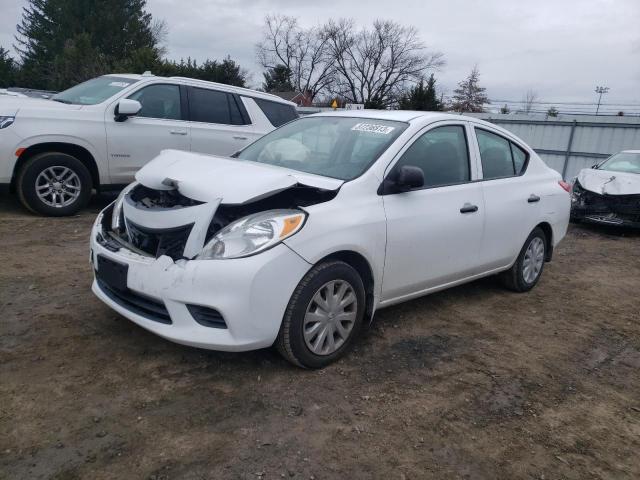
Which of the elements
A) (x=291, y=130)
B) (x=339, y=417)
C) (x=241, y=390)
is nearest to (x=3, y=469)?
(x=241, y=390)

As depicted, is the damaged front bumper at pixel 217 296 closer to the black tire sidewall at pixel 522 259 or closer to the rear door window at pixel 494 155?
the rear door window at pixel 494 155

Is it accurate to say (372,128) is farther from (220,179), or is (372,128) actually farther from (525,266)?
(525,266)

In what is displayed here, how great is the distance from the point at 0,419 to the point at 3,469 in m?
0.40

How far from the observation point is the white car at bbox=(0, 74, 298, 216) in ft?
20.5

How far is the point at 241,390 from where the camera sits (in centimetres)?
304

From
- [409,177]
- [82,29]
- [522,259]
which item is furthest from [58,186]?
[82,29]

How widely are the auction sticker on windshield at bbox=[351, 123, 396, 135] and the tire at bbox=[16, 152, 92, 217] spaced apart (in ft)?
13.4

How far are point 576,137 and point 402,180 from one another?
13307 mm

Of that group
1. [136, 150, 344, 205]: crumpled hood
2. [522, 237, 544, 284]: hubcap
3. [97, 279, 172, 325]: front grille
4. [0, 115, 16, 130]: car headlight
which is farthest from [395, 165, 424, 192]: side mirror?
[0, 115, 16, 130]: car headlight

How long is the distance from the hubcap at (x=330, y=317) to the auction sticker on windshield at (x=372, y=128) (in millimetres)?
1307

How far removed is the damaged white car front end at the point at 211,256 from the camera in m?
2.89

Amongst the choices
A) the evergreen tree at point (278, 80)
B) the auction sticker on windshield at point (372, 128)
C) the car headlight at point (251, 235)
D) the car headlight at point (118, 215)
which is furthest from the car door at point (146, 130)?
the evergreen tree at point (278, 80)

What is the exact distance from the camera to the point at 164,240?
10.4 feet

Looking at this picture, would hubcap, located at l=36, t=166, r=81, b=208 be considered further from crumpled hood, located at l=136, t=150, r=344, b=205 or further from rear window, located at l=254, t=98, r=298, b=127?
crumpled hood, located at l=136, t=150, r=344, b=205
